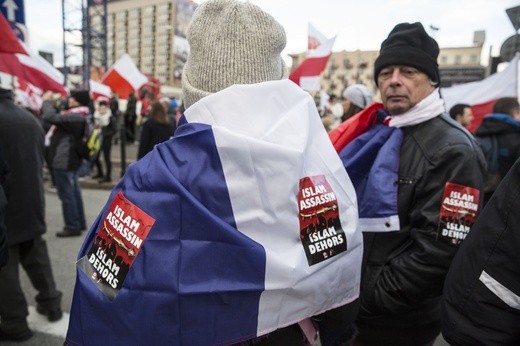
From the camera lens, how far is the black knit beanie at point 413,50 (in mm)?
1759

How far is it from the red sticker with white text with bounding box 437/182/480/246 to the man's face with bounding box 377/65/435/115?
425 millimetres

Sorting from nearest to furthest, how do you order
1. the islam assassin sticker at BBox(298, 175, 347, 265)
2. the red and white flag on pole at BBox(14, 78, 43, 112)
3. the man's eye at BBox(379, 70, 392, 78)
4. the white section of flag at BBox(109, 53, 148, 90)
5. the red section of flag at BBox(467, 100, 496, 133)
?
the islam assassin sticker at BBox(298, 175, 347, 265)
the man's eye at BBox(379, 70, 392, 78)
the red section of flag at BBox(467, 100, 496, 133)
the white section of flag at BBox(109, 53, 148, 90)
the red and white flag on pole at BBox(14, 78, 43, 112)

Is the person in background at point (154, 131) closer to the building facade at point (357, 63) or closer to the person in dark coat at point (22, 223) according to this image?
the person in dark coat at point (22, 223)

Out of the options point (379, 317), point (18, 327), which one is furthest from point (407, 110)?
point (18, 327)

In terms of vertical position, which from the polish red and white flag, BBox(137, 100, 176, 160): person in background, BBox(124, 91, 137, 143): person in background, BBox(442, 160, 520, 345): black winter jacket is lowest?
BBox(124, 91, 137, 143): person in background

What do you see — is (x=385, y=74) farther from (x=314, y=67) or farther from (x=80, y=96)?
(x=80, y=96)

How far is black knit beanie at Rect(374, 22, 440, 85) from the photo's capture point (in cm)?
176

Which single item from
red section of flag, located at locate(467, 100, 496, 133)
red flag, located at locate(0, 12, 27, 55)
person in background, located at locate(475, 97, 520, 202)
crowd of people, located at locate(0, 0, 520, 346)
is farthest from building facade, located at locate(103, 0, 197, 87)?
crowd of people, located at locate(0, 0, 520, 346)

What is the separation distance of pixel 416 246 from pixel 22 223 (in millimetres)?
2782

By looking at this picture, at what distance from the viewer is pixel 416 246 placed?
5.35 feet

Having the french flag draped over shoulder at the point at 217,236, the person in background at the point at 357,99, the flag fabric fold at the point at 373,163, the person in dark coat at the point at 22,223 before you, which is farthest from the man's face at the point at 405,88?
the person in dark coat at the point at 22,223

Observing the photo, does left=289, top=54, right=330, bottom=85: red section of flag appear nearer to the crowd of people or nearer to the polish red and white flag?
the polish red and white flag

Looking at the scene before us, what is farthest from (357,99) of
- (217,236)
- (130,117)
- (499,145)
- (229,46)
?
(130,117)

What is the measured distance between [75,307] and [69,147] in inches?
195
